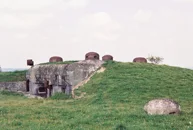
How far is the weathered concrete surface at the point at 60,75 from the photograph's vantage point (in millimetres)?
33062

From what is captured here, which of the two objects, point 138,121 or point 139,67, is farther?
point 139,67

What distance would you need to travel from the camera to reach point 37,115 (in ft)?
58.9

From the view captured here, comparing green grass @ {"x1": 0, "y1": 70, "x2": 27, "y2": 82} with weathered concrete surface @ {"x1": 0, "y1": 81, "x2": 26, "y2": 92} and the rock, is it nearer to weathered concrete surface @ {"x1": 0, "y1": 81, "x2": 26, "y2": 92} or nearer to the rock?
weathered concrete surface @ {"x1": 0, "y1": 81, "x2": 26, "y2": 92}

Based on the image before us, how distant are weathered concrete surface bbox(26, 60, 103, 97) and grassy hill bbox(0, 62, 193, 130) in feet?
5.62

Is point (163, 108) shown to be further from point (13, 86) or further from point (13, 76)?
point (13, 76)

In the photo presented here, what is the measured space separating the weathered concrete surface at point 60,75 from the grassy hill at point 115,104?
1714 mm

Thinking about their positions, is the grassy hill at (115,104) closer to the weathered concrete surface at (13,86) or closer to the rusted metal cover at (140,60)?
the rusted metal cover at (140,60)

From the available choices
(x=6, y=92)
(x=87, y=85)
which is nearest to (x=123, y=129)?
(x=87, y=85)

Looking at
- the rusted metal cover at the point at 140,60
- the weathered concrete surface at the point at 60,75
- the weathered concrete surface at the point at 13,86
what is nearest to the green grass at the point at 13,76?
the weathered concrete surface at the point at 13,86

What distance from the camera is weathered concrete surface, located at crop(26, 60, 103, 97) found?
1302 inches

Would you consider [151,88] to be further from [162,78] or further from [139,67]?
[139,67]

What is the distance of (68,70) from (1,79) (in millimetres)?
14896

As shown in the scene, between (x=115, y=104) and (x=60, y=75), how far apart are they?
12.3 meters

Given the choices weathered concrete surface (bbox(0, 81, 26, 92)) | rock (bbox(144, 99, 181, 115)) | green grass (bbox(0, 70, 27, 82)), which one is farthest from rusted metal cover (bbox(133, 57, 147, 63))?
rock (bbox(144, 99, 181, 115))
